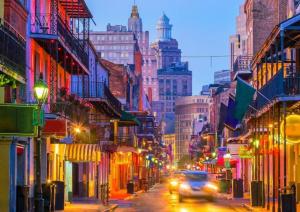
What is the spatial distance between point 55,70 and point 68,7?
7.08m

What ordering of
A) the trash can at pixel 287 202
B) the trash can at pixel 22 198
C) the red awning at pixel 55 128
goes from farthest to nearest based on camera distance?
the red awning at pixel 55 128 < the trash can at pixel 287 202 < the trash can at pixel 22 198

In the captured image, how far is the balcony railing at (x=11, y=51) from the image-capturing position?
70.9ft

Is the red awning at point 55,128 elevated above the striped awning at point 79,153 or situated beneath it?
elevated above

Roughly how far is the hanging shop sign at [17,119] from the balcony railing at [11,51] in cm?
160

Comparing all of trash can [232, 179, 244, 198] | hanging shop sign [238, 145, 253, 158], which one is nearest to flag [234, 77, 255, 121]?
hanging shop sign [238, 145, 253, 158]

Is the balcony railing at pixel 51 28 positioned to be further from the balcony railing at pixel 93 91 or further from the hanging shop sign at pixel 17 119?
the balcony railing at pixel 93 91

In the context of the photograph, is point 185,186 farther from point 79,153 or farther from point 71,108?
point 71,108

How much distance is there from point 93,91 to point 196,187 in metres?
17.0

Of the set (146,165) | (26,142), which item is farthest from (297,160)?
(146,165)

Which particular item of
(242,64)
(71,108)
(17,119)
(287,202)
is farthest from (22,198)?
(242,64)

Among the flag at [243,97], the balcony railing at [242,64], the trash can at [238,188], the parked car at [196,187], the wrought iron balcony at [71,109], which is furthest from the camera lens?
the balcony railing at [242,64]

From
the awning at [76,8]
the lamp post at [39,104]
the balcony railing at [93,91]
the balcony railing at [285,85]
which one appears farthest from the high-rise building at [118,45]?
the lamp post at [39,104]

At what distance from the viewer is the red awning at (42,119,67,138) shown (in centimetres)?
3288

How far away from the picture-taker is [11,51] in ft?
75.2
